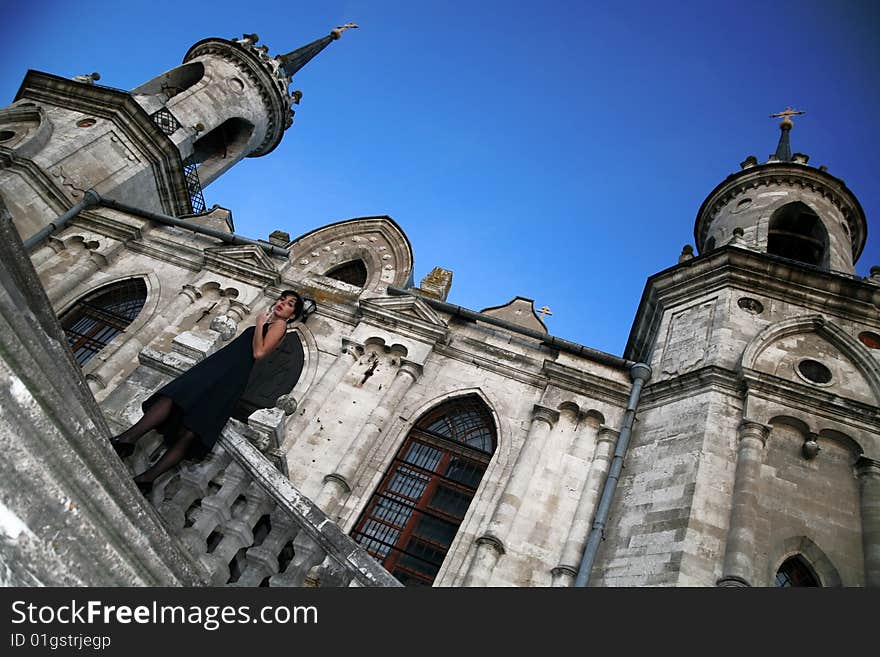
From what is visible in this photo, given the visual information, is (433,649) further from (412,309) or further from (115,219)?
(115,219)

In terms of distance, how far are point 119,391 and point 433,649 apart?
456 centimetres

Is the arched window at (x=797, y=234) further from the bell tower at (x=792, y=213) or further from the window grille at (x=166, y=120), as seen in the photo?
the window grille at (x=166, y=120)

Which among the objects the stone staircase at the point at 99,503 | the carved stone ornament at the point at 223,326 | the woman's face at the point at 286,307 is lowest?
the stone staircase at the point at 99,503

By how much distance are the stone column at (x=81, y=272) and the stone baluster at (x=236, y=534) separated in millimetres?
8814

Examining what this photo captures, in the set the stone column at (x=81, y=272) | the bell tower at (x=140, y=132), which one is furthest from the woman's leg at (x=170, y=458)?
the bell tower at (x=140, y=132)

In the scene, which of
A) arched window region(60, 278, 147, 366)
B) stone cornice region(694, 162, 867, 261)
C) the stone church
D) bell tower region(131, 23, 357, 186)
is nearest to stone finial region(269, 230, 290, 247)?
the stone church

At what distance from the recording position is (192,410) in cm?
564

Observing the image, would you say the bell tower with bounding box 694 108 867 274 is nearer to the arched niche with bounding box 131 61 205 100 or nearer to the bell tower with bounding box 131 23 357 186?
the bell tower with bounding box 131 23 357 186

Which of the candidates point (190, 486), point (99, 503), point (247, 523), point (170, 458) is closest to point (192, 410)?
point (170, 458)

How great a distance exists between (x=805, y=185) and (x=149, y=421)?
16129mm

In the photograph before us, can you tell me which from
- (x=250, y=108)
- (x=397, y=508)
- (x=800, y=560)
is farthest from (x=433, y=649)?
(x=250, y=108)

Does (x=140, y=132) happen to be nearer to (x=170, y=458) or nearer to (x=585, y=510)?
(x=170, y=458)

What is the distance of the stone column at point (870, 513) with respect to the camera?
8125 mm

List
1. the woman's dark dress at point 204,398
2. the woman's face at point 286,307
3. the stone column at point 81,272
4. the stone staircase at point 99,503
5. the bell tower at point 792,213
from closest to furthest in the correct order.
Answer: the stone staircase at point 99,503
the woman's dark dress at point 204,398
the woman's face at point 286,307
the stone column at point 81,272
the bell tower at point 792,213
